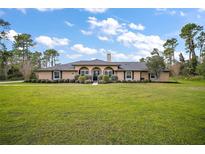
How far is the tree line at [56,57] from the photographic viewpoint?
10391 millimetres

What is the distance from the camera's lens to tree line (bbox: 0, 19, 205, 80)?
10.4 metres

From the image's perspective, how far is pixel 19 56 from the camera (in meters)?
12.0

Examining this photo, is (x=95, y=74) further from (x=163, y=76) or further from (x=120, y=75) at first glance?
(x=163, y=76)

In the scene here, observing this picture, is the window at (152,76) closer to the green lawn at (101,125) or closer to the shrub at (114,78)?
the shrub at (114,78)

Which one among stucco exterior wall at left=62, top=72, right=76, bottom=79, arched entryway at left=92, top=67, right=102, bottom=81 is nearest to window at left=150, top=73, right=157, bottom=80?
arched entryway at left=92, top=67, right=102, bottom=81

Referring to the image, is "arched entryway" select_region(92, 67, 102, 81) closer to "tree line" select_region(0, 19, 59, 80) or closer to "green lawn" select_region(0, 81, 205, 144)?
"tree line" select_region(0, 19, 59, 80)

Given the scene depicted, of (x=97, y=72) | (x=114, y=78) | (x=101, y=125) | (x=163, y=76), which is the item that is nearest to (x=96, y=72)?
(x=97, y=72)

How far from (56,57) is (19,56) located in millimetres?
2537

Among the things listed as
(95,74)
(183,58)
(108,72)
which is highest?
(183,58)

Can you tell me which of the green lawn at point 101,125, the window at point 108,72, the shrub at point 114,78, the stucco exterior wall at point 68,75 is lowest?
the green lawn at point 101,125

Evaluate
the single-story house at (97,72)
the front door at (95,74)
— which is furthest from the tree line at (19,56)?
the front door at (95,74)
